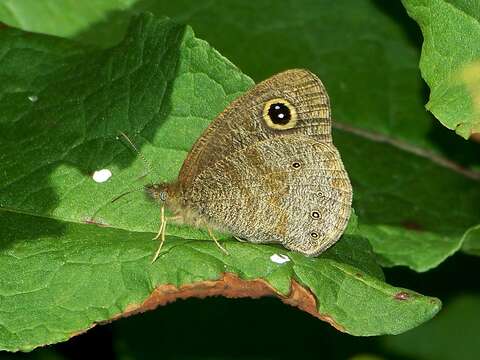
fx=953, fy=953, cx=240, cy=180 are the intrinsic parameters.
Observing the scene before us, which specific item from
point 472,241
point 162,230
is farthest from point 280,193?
point 472,241

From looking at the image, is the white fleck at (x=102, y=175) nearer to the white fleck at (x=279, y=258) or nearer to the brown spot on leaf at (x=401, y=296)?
the white fleck at (x=279, y=258)

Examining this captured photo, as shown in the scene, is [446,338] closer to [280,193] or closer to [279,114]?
[280,193]

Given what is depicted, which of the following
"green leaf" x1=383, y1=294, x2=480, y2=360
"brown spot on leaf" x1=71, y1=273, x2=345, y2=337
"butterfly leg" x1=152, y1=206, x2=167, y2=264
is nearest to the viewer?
"brown spot on leaf" x1=71, y1=273, x2=345, y2=337

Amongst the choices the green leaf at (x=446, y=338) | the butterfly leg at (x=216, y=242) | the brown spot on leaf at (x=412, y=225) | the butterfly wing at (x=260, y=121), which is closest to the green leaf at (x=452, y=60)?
the butterfly wing at (x=260, y=121)

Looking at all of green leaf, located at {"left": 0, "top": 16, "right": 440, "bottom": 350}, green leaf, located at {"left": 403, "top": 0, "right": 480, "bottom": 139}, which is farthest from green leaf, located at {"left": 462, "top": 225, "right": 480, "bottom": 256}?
green leaf, located at {"left": 403, "top": 0, "right": 480, "bottom": 139}

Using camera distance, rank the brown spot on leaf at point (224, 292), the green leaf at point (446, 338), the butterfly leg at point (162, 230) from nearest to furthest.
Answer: the brown spot on leaf at point (224, 292)
the butterfly leg at point (162, 230)
the green leaf at point (446, 338)

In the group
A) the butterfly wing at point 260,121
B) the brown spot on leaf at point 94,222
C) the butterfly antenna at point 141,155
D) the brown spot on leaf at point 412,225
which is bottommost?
the brown spot on leaf at point 412,225

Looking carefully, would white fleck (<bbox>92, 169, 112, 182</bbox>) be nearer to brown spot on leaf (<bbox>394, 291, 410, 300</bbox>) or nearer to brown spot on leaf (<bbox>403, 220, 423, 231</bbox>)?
brown spot on leaf (<bbox>394, 291, 410, 300</bbox>)

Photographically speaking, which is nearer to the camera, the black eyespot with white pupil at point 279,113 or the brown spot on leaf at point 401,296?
the brown spot on leaf at point 401,296
